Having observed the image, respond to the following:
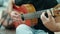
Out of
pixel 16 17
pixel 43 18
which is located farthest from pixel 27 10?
pixel 43 18

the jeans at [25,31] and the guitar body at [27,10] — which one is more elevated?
the guitar body at [27,10]

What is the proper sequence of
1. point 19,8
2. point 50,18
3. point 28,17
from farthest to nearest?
point 19,8 < point 28,17 < point 50,18

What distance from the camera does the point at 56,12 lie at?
1112 mm

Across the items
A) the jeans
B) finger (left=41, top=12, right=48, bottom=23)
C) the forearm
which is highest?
finger (left=41, top=12, right=48, bottom=23)

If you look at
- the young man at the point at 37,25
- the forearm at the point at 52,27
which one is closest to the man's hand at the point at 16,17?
the young man at the point at 37,25

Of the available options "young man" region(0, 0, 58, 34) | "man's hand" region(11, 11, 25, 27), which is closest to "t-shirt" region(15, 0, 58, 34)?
"young man" region(0, 0, 58, 34)

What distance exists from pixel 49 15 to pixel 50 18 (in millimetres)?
24

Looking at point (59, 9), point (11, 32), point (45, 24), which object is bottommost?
point (11, 32)

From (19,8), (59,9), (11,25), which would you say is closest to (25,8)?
(19,8)

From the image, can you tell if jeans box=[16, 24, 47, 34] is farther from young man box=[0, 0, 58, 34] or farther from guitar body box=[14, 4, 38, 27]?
guitar body box=[14, 4, 38, 27]

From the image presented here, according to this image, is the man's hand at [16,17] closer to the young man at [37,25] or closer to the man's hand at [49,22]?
the young man at [37,25]

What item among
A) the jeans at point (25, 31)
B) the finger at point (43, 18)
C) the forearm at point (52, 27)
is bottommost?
the jeans at point (25, 31)

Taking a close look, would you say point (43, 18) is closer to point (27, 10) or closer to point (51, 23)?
point (51, 23)

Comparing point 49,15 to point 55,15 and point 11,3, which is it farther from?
point 11,3
